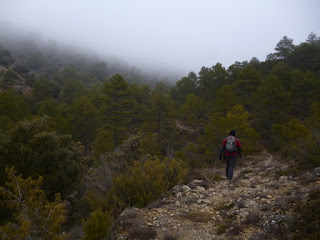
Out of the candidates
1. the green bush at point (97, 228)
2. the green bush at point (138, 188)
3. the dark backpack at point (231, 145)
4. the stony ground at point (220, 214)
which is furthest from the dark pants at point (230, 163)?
the green bush at point (97, 228)

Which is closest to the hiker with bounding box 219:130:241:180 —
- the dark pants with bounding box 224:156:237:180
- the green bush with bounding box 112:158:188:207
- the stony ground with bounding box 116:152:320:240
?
the dark pants with bounding box 224:156:237:180

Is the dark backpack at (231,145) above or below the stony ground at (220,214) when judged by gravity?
above

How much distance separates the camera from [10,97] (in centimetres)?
2031

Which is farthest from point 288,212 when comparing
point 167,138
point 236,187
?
point 167,138

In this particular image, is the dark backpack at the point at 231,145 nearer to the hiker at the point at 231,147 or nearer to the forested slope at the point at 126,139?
the hiker at the point at 231,147

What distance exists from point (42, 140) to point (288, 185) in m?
8.92

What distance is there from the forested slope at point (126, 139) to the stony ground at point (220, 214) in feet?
1.93

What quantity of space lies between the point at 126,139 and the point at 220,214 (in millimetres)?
15488

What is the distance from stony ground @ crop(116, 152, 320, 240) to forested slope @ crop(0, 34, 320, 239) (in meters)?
0.59

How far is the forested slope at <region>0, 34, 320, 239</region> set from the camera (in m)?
5.56

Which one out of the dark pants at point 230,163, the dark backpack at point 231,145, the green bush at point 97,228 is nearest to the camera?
the green bush at point 97,228

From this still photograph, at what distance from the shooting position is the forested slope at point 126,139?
219 inches

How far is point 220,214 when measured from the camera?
455cm

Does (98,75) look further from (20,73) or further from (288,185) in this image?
(288,185)
